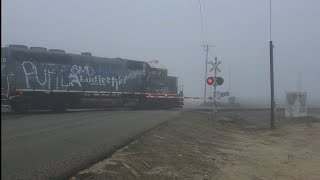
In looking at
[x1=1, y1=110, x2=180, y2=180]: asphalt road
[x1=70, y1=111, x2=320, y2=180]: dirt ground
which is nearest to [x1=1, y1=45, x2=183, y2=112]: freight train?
[x1=1, y1=110, x2=180, y2=180]: asphalt road

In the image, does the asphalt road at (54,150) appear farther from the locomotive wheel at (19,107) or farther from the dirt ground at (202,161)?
the locomotive wheel at (19,107)

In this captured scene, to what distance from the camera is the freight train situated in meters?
33.1

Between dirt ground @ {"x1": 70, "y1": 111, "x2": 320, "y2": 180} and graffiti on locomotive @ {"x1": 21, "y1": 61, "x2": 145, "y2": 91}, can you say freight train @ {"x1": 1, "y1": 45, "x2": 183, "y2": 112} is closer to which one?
graffiti on locomotive @ {"x1": 21, "y1": 61, "x2": 145, "y2": 91}

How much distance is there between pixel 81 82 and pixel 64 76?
1.88m

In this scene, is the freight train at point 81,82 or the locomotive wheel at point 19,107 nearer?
the locomotive wheel at point 19,107

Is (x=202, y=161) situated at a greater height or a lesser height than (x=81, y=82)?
lesser

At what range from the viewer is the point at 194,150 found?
631 inches

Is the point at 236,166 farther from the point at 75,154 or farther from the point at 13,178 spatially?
the point at 13,178

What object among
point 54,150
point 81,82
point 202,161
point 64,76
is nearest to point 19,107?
point 64,76

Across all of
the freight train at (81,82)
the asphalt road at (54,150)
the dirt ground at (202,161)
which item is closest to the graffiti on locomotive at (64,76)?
the freight train at (81,82)

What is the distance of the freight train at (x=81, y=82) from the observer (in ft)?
109

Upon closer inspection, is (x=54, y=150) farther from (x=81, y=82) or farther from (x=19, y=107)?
(x=81, y=82)

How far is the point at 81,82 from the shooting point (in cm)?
3838

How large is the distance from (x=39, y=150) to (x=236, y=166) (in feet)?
18.2
